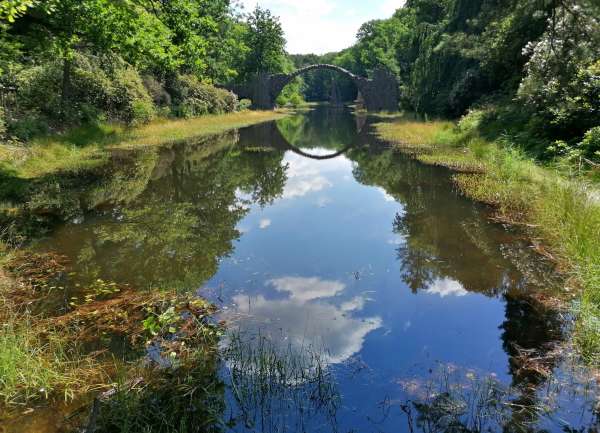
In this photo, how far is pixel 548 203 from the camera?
28.6ft

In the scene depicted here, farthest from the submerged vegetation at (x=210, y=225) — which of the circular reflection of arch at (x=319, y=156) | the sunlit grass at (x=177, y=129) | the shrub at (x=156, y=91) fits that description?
the shrub at (x=156, y=91)

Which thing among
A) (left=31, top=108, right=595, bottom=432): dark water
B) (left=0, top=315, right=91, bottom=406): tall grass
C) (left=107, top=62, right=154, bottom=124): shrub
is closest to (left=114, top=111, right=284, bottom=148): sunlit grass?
(left=107, top=62, right=154, bottom=124): shrub

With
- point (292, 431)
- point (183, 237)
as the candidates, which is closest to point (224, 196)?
point (183, 237)

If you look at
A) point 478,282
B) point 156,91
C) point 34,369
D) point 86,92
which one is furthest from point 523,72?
point 34,369

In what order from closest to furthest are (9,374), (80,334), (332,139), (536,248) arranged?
(9,374) → (80,334) → (536,248) → (332,139)

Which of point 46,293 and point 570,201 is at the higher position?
point 570,201

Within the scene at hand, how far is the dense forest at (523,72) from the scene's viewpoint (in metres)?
11.1

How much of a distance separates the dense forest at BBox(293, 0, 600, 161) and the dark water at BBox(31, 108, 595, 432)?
14.6 feet

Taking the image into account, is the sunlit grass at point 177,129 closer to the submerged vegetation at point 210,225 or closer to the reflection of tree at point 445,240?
the submerged vegetation at point 210,225

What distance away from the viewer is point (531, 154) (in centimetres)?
1442

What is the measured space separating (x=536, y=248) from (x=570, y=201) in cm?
112

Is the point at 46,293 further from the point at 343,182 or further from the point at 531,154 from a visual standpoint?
the point at 531,154

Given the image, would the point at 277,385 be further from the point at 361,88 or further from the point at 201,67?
the point at 361,88

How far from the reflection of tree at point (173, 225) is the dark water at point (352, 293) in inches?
2.0
